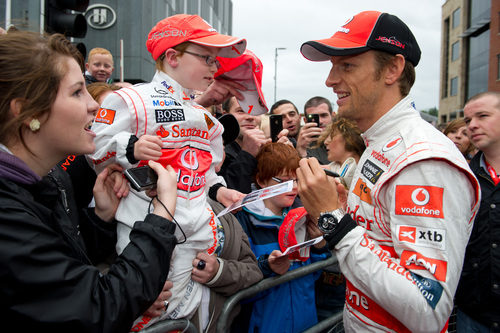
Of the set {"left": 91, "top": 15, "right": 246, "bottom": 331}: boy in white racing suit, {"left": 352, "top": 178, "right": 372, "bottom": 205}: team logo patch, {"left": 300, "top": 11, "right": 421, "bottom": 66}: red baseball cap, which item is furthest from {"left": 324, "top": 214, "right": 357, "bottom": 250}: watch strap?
{"left": 300, "top": 11, "right": 421, "bottom": 66}: red baseball cap

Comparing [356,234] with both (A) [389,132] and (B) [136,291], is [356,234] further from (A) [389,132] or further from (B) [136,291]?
(B) [136,291]

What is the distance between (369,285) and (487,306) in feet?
5.99

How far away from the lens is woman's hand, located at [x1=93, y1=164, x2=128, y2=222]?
191 cm

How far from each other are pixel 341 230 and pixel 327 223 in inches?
3.8

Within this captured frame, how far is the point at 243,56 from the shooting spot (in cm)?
261

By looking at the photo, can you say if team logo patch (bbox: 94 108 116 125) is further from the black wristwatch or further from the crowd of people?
the black wristwatch

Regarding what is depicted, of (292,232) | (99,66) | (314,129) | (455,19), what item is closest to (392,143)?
(292,232)

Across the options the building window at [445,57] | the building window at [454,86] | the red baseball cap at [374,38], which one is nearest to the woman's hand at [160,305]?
the red baseball cap at [374,38]

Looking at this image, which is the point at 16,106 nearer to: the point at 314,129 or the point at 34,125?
the point at 34,125

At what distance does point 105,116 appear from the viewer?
1.87 m

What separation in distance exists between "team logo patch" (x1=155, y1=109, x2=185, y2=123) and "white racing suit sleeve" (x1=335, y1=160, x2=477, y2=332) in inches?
42.8

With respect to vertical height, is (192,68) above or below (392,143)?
above

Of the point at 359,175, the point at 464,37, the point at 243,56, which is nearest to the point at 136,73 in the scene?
the point at 243,56

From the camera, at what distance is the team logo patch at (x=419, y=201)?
4.72ft
